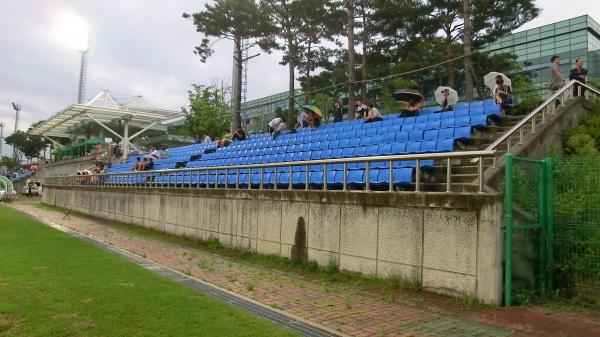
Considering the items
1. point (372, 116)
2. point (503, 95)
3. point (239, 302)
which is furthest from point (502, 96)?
point (239, 302)

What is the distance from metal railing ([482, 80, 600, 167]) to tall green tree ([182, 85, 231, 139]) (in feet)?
106

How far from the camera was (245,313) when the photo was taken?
6137mm

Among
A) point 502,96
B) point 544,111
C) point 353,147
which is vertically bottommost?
point 353,147

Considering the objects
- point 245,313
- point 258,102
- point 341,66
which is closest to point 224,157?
point 245,313

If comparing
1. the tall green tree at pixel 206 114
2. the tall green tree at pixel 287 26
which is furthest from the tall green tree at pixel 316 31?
the tall green tree at pixel 206 114

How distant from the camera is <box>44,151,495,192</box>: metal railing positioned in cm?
760

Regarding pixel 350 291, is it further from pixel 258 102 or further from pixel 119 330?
pixel 258 102

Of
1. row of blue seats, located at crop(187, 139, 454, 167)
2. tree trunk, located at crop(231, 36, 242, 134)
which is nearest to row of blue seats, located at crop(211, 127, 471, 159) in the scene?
row of blue seats, located at crop(187, 139, 454, 167)

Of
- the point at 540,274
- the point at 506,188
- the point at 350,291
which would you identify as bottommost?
the point at 350,291

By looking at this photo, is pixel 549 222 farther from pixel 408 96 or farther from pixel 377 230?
pixel 408 96

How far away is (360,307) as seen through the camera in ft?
22.2

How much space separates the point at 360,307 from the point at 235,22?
27.0 m

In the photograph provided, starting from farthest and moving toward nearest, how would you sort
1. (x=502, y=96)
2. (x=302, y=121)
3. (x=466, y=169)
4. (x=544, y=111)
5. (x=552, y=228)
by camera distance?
1. (x=302, y=121)
2. (x=502, y=96)
3. (x=544, y=111)
4. (x=466, y=169)
5. (x=552, y=228)

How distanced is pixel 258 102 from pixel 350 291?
59.2 metres
